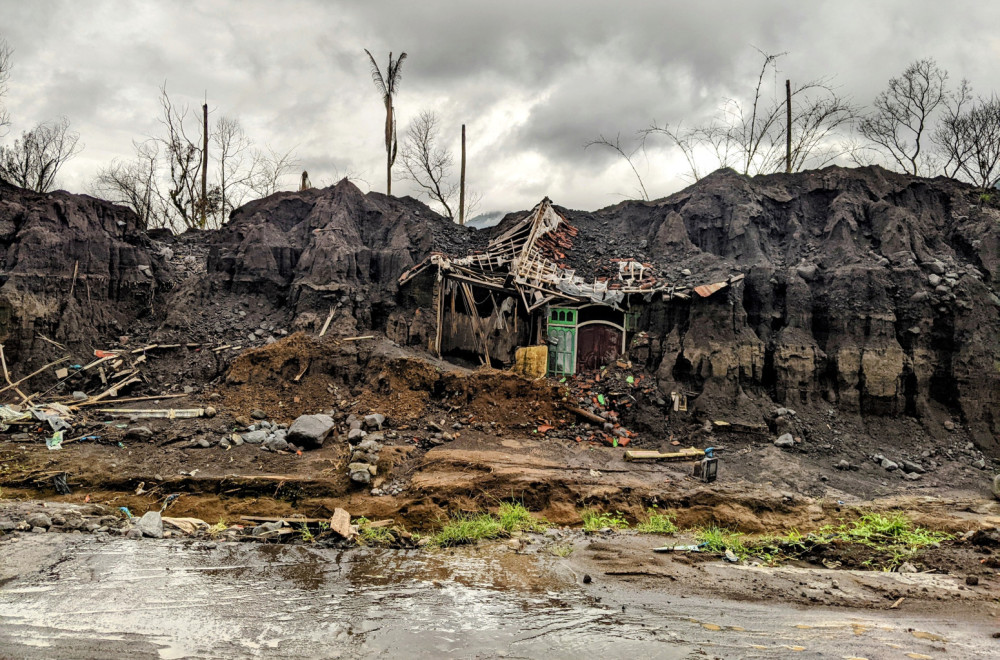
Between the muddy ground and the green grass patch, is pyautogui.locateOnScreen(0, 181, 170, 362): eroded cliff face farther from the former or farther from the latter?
the green grass patch

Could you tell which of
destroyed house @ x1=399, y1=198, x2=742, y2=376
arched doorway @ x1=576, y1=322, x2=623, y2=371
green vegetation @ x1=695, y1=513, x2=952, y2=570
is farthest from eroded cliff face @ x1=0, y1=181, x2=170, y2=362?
green vegetation @ x1=695, y1=513, x2=952, y2=570

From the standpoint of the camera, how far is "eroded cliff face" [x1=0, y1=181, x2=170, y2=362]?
501 inches

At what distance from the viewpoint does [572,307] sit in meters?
15.5

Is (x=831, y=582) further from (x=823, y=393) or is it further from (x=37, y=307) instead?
(x=37, y=307)

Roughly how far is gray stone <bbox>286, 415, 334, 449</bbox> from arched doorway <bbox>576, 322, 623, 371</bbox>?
25.6 ft

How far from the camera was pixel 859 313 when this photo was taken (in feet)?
43.0

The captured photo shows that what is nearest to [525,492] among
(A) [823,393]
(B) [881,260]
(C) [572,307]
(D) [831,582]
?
(D) [831,582]

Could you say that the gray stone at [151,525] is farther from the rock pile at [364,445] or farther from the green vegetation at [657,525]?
the green vegetation at [657,525]

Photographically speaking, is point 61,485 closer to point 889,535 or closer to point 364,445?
point 364,445

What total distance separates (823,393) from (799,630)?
33.5 ft

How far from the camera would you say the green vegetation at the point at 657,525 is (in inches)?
310

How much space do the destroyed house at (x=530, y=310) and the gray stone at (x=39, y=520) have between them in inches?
378

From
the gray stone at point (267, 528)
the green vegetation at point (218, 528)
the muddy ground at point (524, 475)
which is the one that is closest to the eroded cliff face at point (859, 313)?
the muddy ground at point (524, 475)

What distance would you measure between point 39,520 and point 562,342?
39.9 ft
